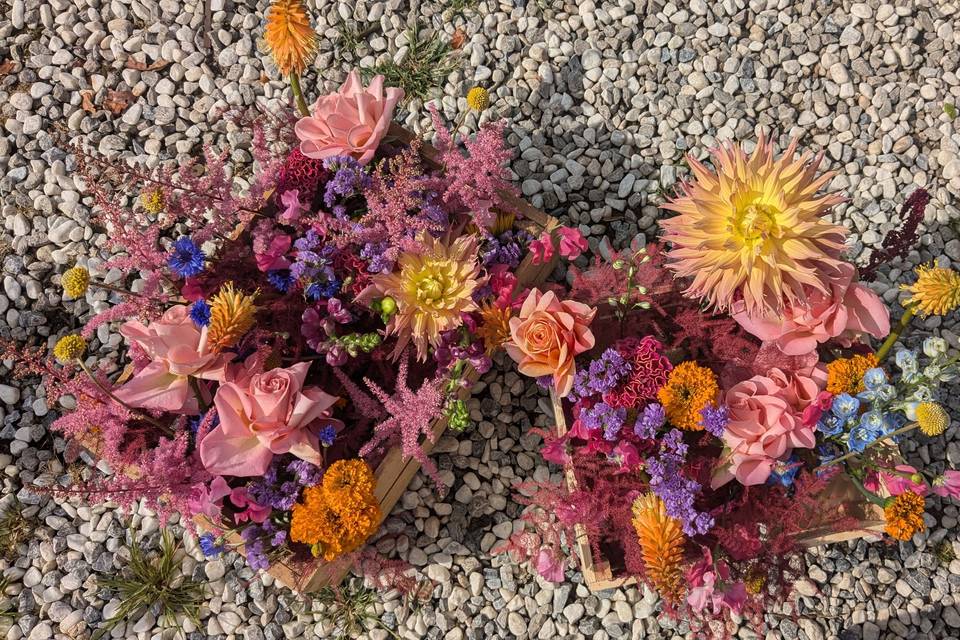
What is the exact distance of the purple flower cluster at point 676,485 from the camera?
1944mm

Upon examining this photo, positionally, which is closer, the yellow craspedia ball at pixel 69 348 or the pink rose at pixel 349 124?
the yellow craspedia ball at pixel 69 348

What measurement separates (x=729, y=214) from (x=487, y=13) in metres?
1.71

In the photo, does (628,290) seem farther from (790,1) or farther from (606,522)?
(790,1)

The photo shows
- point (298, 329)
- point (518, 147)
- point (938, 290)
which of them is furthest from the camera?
point (518, 147)

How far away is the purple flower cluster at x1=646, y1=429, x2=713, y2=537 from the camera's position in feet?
6.38

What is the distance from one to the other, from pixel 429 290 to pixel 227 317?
52 centimetres

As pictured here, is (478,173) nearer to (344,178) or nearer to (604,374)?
(344,178)

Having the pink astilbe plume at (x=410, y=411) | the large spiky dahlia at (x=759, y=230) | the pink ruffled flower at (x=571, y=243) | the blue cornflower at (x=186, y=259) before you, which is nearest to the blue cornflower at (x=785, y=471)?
the large spiky dahlia at (x=759, y=230)

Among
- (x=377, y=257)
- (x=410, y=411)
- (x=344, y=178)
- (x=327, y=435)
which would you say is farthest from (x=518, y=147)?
(x=327, y=435)

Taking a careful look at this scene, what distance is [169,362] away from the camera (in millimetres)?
1903

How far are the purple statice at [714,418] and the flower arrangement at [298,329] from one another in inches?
23.1

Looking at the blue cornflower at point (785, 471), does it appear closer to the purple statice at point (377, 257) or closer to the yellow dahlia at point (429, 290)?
the yellow dahlia at point (429, 290)

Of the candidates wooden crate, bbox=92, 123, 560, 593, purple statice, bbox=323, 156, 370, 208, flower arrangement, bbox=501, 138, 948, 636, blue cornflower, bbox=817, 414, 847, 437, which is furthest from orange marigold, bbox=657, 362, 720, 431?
purple statice, bbox=323, 156, 370, 208

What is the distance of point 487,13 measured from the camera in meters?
3.09
